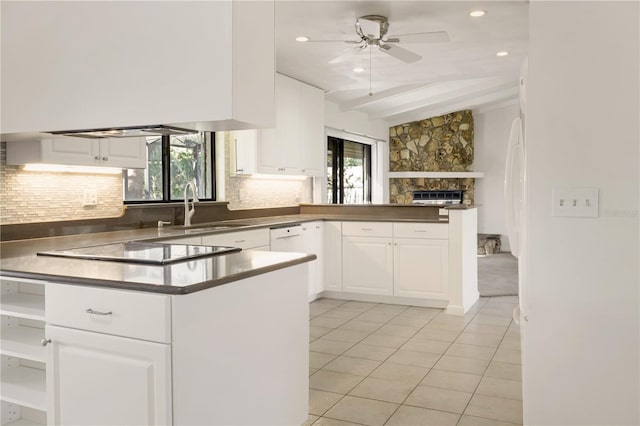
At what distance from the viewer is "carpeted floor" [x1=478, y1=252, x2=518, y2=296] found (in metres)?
6.23

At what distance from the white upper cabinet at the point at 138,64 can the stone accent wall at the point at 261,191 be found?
292 cm

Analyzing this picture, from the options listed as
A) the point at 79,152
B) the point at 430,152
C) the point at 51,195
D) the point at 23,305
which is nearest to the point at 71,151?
the point at 79,152

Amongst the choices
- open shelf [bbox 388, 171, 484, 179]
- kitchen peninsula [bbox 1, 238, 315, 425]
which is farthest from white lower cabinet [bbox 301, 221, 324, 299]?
open shelf [bbox 388, 171, 484, 179]

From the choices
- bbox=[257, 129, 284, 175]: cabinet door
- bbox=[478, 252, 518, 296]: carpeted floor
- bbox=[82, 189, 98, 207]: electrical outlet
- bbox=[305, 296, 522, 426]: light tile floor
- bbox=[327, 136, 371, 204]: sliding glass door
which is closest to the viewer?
bbox=[305, 296, 522, 426]: light tile floor

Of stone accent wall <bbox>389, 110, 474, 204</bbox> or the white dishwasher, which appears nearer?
the white dishwasher

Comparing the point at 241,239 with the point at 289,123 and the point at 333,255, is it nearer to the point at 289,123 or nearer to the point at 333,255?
the point at 333,255

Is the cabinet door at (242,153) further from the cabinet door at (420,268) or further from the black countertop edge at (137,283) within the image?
the black countertop edge at (137,283)

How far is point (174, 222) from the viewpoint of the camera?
448cm

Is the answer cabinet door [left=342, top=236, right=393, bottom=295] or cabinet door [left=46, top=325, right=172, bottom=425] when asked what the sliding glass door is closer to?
cabinet door [left=342, top=236, right=393, bottom=295]

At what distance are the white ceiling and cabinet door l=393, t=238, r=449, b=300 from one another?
181cm

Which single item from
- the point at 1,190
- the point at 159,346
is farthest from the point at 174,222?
the point at 159,346

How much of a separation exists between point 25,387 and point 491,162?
1017 centimetres

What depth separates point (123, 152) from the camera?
11.9 ft

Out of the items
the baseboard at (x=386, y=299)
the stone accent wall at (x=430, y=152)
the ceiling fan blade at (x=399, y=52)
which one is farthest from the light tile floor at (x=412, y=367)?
the stone accent wall at (x=430, y=152)
